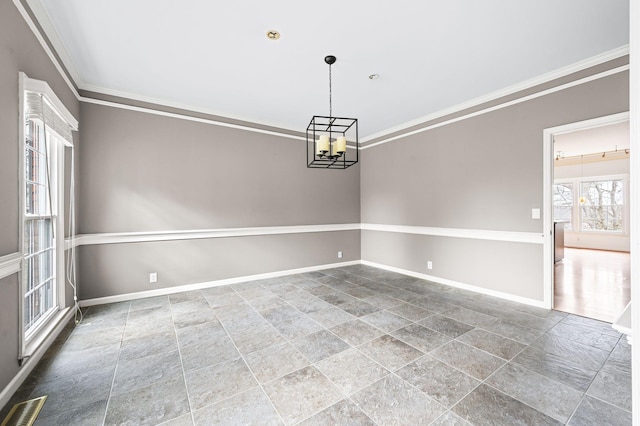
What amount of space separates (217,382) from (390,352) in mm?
1417

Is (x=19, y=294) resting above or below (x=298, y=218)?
below

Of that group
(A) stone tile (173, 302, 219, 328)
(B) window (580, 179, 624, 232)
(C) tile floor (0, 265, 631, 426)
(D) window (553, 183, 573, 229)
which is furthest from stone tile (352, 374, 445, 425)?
(D) window (553, 183, 573, 229)

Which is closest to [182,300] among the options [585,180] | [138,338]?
[138,338]

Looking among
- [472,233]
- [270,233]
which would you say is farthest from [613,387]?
[270,233]

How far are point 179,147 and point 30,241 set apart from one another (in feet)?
6.76

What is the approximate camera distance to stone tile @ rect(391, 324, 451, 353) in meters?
2.54

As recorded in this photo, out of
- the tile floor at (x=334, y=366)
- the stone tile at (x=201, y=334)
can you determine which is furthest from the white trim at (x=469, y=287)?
the stone tile at (x=201, y=334)

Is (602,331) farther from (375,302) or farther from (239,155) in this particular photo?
(239,155)

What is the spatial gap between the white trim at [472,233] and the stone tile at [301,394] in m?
3.06

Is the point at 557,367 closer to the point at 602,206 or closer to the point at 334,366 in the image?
the point at 334,366

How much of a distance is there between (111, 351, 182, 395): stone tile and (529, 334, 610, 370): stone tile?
3.09 metres

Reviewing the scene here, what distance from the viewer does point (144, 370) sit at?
87.0 inches

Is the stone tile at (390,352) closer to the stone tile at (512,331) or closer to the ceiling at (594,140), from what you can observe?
the stone tile at (512,331)

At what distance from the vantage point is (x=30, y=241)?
2438 millimetres
